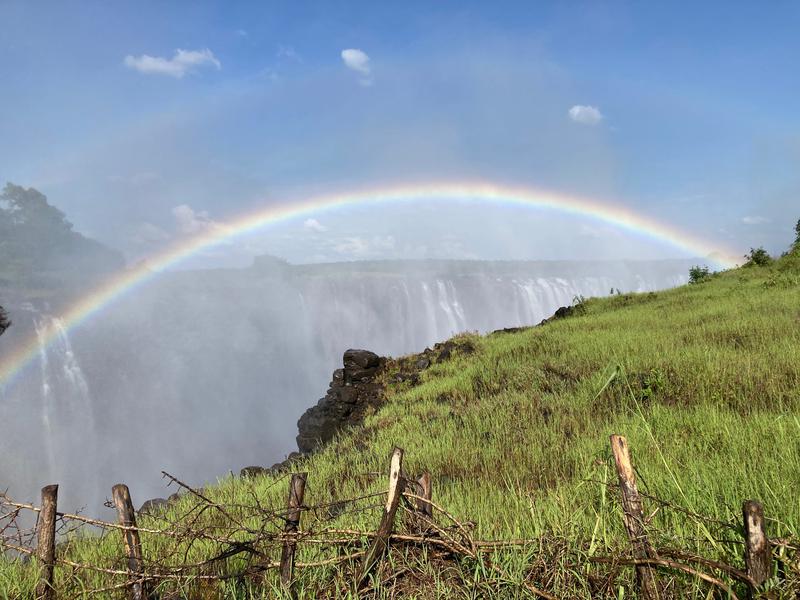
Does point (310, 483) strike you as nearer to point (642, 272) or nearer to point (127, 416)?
point (127, 416)

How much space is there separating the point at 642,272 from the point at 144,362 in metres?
81.9

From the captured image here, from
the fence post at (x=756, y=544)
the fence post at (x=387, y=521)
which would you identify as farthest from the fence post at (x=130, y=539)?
the fence post at (x=756, y=544)

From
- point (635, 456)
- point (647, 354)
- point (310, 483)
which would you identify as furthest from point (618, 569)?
point (647, 354)

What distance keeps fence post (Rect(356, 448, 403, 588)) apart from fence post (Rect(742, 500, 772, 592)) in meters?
1.22

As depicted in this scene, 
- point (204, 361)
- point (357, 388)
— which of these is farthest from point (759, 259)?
point (204, 361)

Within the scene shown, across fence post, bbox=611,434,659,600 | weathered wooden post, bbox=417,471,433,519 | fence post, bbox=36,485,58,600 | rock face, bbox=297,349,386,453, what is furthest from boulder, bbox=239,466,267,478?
fence post, bbox=611,434,659,600

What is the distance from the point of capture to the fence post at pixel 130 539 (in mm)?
1989

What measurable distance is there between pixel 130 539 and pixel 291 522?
2.40ft

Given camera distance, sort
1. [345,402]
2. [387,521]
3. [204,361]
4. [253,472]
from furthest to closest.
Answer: [204,361]
[345,402]
[253,472]
[387,521]

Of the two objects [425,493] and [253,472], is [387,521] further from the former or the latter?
[253,472]

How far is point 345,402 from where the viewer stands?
11.6 meters

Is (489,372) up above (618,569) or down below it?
above

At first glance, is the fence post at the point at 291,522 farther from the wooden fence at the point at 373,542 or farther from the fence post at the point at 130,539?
the fence post at the point at 130,539

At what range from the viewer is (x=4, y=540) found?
7.02 feet
